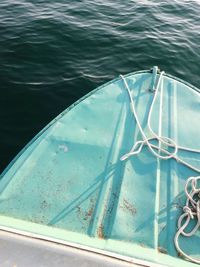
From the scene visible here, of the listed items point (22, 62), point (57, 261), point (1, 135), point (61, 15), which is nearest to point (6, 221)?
point (57, 261)

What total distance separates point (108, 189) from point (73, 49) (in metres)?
5.43

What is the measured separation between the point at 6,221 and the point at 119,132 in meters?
1.79

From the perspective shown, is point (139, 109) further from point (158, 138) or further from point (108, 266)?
point (108, 266)

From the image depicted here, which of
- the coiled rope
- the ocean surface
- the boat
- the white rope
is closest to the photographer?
the boat

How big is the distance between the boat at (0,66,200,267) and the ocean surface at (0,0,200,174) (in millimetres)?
1661

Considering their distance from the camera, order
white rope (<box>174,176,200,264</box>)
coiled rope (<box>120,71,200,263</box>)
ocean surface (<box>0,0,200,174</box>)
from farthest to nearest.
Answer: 1. ocean surface (<box>0,0,200,174</box>)
2. coiled rope (<box>120,71,200,263</box>)
3. white rope (<box>174,176,200,264</box>)

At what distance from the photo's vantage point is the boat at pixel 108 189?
2.60 meters

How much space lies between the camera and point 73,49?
25.7ft

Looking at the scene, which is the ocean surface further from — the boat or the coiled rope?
the coiled rope

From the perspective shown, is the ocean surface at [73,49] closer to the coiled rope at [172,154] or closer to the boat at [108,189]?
the boat at [108,189]

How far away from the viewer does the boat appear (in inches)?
102

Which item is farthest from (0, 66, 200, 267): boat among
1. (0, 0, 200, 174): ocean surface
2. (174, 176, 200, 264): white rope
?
(0, 0, 200, 174): ocean surface

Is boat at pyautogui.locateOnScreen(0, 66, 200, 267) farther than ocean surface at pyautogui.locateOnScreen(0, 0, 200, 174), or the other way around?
A: ocean surface at pyautogui.locateOnScreen(0, 0, 200, 174)

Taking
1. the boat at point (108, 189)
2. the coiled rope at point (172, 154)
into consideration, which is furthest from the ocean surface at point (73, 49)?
the coiled rope at point (172, 154)
